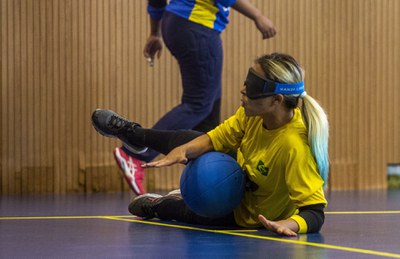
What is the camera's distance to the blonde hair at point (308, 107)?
3.44 meters

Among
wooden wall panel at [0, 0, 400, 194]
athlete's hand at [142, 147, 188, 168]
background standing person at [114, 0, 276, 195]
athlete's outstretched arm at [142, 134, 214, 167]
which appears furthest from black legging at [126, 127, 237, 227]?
wooden wall panel at [0, 0, 400, 194]

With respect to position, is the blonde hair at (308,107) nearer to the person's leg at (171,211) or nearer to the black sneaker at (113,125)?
the person's leg at (171,211)

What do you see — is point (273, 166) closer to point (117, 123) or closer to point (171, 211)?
point (171, 211)

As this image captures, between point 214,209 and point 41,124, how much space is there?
3.30m

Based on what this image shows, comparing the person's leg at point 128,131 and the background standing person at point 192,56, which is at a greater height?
the background standing person at point 192,56

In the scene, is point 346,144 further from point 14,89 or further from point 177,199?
point 177,199

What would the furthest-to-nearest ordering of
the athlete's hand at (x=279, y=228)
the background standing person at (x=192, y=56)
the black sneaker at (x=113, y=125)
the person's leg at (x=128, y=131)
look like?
the background standing person at (x=192, y=56)
the black sneaker at (x=113, y=125)
the person's leg at (x=128, y=131)
the athlete's hand at (x=279, y=228)

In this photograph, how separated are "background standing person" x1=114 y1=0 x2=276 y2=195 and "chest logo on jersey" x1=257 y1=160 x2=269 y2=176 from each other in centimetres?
186

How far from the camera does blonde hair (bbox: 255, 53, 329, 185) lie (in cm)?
344

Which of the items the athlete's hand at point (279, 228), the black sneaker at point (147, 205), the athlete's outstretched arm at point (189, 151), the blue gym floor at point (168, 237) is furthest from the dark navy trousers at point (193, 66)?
the athlete's hand at point (279, 228)

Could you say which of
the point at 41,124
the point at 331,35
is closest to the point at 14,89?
the point at 41,124

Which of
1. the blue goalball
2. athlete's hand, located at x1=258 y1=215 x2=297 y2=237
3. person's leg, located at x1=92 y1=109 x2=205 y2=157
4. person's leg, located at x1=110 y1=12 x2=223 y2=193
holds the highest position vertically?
person's leg, located at x1=110 y1=12 x2=223 y2=193

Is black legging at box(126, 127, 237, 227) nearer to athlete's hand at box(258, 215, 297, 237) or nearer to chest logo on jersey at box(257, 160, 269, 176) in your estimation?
chest logo on jersey at box(257, 160, 269, 176)

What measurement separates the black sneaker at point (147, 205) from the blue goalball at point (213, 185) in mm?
490
